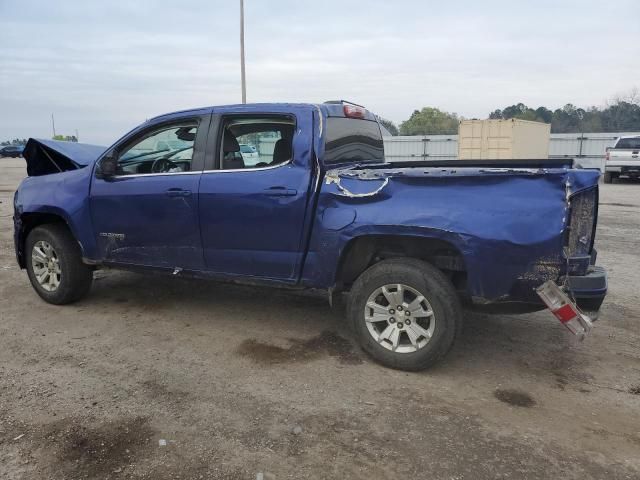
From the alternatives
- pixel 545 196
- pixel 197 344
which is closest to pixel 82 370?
pixel 197 344

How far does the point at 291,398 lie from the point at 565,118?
2816 inches

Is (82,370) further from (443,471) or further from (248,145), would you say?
(443,471)

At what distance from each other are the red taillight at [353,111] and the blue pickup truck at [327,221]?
0.02m

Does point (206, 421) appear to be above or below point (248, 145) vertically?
below

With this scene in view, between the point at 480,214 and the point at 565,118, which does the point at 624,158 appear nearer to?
the point at 480,214

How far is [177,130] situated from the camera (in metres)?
4.64

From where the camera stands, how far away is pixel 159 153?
16.1 feet

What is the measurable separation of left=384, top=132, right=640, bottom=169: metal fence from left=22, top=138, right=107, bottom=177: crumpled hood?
21.3 m

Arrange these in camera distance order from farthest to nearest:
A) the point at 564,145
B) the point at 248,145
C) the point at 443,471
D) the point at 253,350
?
the point at 564,145 → the point at 248,145 → the point at 253,350 → the point at 443,471

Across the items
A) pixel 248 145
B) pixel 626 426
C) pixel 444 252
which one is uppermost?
pixel 248 145

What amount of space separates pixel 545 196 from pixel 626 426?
4.74 feet

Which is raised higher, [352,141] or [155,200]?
[352,141]

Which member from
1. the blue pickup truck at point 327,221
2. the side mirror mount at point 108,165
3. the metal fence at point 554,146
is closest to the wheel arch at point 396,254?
the blue pickup truck at point 327,221

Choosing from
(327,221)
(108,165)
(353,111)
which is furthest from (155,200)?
(353,111)
